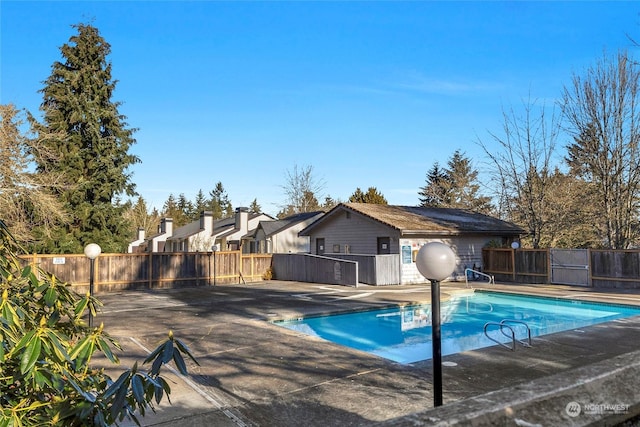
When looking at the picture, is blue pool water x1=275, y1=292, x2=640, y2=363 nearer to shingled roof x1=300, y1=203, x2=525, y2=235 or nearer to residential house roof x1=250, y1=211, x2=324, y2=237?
shingled roof x1=300, y1=203, x2=525, y2=235

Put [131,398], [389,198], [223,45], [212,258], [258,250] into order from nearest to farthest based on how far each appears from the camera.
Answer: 1. [131,398]
2. [223,45]
3. [212,258]
4. [258,250]
5. [389,198]

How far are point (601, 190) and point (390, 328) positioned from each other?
16.2m

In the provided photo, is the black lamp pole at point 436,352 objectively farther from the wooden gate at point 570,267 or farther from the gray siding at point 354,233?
the wooden gate at point 570,267

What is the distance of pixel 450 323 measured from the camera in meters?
11.4

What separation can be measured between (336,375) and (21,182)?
17186mm

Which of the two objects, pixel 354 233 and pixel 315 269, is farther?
pixel 354 233

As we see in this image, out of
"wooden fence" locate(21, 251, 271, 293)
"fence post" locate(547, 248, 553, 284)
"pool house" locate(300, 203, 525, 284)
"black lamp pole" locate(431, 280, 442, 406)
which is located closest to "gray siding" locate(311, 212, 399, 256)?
"pool house" locate(300, 203, 525, 284)

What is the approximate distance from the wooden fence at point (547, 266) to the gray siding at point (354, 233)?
555 centimetres

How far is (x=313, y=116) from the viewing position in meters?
21.2

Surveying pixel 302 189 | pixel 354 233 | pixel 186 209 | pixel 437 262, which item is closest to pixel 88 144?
pixel 354 233

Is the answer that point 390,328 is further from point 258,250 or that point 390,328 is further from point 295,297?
point 258,250

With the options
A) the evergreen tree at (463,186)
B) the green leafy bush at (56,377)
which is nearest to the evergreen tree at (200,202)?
the evergreen tree at (463,186)

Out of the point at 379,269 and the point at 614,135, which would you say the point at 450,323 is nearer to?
the point at 379,269

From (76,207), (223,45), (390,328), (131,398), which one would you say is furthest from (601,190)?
(76,207)
